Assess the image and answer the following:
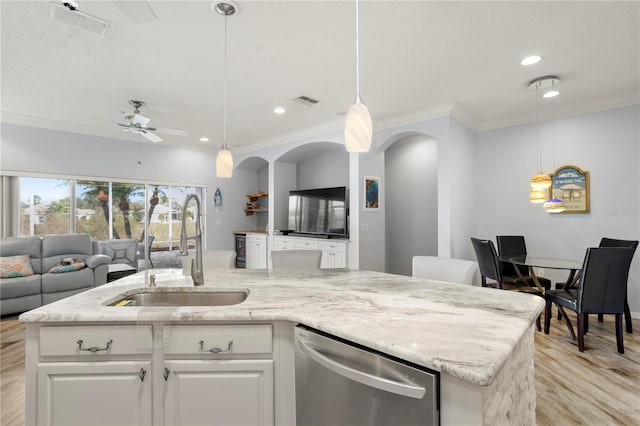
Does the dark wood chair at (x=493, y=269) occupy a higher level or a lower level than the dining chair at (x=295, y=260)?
lower

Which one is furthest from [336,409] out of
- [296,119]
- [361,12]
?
[296,119]

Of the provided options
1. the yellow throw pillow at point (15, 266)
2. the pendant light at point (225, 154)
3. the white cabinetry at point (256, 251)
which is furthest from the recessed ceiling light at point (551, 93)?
the yellow throw pillow at point (15, 266)

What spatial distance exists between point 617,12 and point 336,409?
300 cm

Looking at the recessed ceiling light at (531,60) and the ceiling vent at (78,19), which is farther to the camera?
the recessed ceiling light at (531,60)

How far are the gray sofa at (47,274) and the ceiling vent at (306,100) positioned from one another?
3.55 m

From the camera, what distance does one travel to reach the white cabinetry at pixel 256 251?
6.12 meters

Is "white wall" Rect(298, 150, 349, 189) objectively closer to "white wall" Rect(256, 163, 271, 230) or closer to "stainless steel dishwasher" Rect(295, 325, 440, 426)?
"white wall" Rect(256, 163, 271, 230)

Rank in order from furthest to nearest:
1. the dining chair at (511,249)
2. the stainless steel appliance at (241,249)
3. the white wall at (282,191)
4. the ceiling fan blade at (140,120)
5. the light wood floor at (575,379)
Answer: the stainless steel appliance at (241,249) → the white wall at (282,191) → the dining chair at (511,249) → the ceiling fan blade at (140,120) → the light wood floor at (575,379)

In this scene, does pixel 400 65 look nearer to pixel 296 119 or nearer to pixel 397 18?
pixel 397 18

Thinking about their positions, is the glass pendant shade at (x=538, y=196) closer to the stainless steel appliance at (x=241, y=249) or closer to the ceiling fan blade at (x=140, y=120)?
the ceiling fan blade at (x=140, y=120)

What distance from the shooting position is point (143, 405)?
4.46 feet

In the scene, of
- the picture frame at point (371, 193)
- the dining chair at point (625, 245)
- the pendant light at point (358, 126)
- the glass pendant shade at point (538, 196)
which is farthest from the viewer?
the picture frame at point (371, 193)

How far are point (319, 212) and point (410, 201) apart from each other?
1648mm

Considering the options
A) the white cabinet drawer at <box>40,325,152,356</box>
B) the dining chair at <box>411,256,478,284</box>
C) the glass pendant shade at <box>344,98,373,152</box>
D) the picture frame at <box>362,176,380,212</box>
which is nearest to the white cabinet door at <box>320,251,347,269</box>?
the picture frame at <box>362,176,380,212</box>
